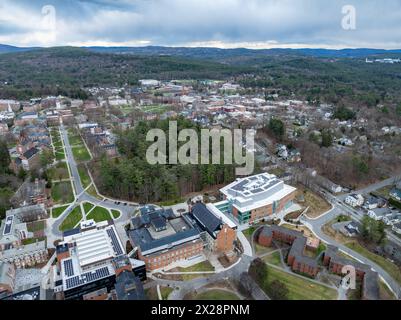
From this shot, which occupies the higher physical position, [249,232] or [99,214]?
[99,214]

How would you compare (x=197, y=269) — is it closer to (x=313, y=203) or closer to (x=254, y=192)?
(x=254, y=192)

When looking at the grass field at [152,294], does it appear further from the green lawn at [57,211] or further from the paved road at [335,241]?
the paved road at [335,241]

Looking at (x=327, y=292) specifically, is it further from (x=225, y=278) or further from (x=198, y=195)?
(x=198, y=195)

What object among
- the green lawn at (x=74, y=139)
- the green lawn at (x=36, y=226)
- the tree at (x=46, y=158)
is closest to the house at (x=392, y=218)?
the green lawn at (x=36, y=226)

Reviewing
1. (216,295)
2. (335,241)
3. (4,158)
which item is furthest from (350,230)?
(4,158)

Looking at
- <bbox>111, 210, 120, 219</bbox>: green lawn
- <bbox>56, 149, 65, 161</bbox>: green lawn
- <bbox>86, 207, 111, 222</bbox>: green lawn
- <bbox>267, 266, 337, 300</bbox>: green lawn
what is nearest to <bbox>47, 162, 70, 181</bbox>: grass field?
<bbox>56, 149, 65, 161</bbox>: green lawn

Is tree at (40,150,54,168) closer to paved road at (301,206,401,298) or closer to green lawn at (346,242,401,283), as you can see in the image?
paved road at (301,206,401,298)
